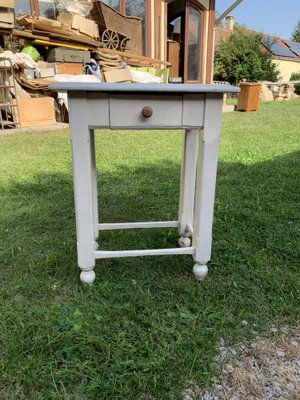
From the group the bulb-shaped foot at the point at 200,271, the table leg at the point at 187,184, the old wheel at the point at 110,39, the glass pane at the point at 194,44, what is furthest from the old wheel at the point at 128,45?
the bulb-shaped foot at the point at 200,271

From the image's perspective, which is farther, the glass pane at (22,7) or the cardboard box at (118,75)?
the glass pane at (22,7)

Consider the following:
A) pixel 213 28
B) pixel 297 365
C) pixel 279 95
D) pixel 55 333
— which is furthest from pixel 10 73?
pixel 279 95

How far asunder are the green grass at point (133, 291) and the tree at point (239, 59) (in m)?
11.4

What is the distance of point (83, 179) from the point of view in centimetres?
128

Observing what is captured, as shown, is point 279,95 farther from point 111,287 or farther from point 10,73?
point 111,287

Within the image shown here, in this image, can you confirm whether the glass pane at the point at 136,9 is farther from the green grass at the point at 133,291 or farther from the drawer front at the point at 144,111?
the drawer front at the point at 144,111

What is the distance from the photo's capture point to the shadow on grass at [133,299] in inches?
40.3

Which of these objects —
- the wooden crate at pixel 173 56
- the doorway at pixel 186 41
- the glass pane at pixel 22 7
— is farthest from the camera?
the wooden crate at pixel 173 56

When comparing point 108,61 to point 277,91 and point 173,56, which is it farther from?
point 277,91

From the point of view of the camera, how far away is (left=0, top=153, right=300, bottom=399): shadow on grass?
40.3 inches

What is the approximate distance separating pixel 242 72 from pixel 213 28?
161 inches

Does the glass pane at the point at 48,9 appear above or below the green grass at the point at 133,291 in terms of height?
above

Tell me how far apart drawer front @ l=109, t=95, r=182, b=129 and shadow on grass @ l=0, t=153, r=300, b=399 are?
686mm

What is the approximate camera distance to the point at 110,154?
375 cm
